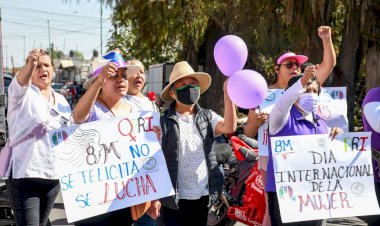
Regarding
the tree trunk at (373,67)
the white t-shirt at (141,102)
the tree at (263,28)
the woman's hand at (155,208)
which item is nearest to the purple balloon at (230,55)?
the white t-shirt at (141,102)

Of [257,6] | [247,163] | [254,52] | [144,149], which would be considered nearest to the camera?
[144,149]

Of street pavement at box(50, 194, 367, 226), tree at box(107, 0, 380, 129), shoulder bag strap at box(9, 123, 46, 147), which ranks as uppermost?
tree at box(107, 0, 380, 129)

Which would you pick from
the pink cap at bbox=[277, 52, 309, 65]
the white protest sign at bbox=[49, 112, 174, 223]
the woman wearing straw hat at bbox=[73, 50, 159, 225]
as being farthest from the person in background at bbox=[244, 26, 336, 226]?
the woman wearing straw hat at bbox=[73, 50, 159, 225]

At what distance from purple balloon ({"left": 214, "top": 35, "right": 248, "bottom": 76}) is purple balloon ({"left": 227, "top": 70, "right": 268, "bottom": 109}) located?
13cm

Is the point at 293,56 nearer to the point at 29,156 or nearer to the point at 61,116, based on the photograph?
the point at 61,116

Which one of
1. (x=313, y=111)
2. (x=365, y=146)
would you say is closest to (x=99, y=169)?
(x=313, y=111)

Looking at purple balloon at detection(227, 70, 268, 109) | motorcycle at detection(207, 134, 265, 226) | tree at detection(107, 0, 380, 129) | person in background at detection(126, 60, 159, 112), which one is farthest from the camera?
tree at detection(107, 0, 380, 129)

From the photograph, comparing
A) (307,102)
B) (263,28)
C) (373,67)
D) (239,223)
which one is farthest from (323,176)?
(263,28)

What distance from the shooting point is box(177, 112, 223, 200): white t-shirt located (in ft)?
14.9

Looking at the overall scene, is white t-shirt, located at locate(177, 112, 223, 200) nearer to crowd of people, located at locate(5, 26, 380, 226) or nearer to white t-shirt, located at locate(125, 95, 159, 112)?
crowd of people, located at locate(5, 26, 380, 226)

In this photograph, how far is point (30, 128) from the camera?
177 inches

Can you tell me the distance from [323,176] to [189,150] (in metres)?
1.00

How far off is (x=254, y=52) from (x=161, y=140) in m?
11.9

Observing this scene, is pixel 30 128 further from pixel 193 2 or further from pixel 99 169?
pixel 193 2
